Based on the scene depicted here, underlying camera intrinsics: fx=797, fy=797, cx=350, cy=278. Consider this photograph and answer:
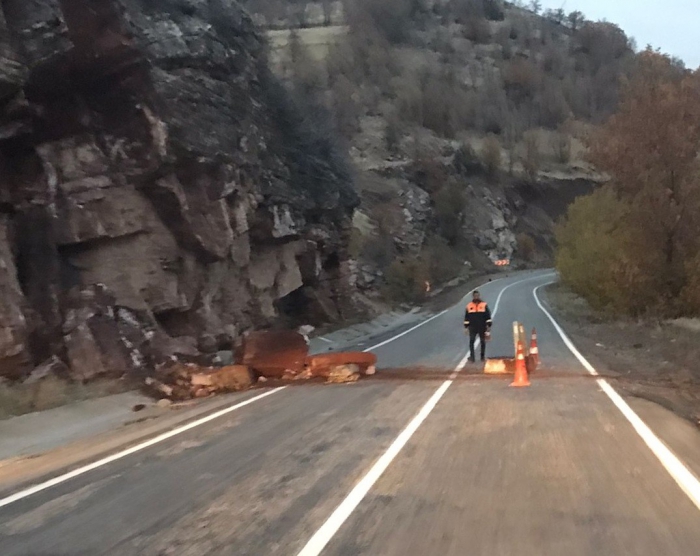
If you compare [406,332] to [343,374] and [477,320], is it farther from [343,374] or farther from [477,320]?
[343,374]

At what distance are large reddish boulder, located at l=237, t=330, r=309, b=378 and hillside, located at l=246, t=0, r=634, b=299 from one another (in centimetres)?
1897

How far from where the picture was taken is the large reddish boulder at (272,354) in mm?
18188

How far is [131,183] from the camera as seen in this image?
19.9 metres

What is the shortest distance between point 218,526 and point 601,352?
17.5 meters

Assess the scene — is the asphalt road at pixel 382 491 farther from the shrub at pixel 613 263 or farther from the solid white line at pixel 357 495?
the shrub at pixel 613 263

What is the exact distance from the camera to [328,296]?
36.8 m

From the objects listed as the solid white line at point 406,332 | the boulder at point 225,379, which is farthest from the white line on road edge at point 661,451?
the solid white line at point 406,332

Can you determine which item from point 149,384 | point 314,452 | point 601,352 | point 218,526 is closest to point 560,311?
point 601,352

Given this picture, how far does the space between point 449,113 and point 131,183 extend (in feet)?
297

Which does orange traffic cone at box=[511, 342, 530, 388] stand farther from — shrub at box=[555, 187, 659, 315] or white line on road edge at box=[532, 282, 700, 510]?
shrub at box=[555, 187, 659, 315]

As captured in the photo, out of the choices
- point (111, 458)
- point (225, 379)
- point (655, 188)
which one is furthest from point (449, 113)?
Result: point (111, 458)

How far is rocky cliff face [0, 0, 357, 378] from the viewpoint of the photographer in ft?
52.3

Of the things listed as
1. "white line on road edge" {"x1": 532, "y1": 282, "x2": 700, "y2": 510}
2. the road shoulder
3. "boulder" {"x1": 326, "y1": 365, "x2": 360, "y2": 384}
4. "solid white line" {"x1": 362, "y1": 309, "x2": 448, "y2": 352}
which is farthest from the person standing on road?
"solid white line" {"x1": 362, "y1": 309, "x2": 448, "y2": 352}

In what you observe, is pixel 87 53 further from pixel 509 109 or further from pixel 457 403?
pixel 509 109
